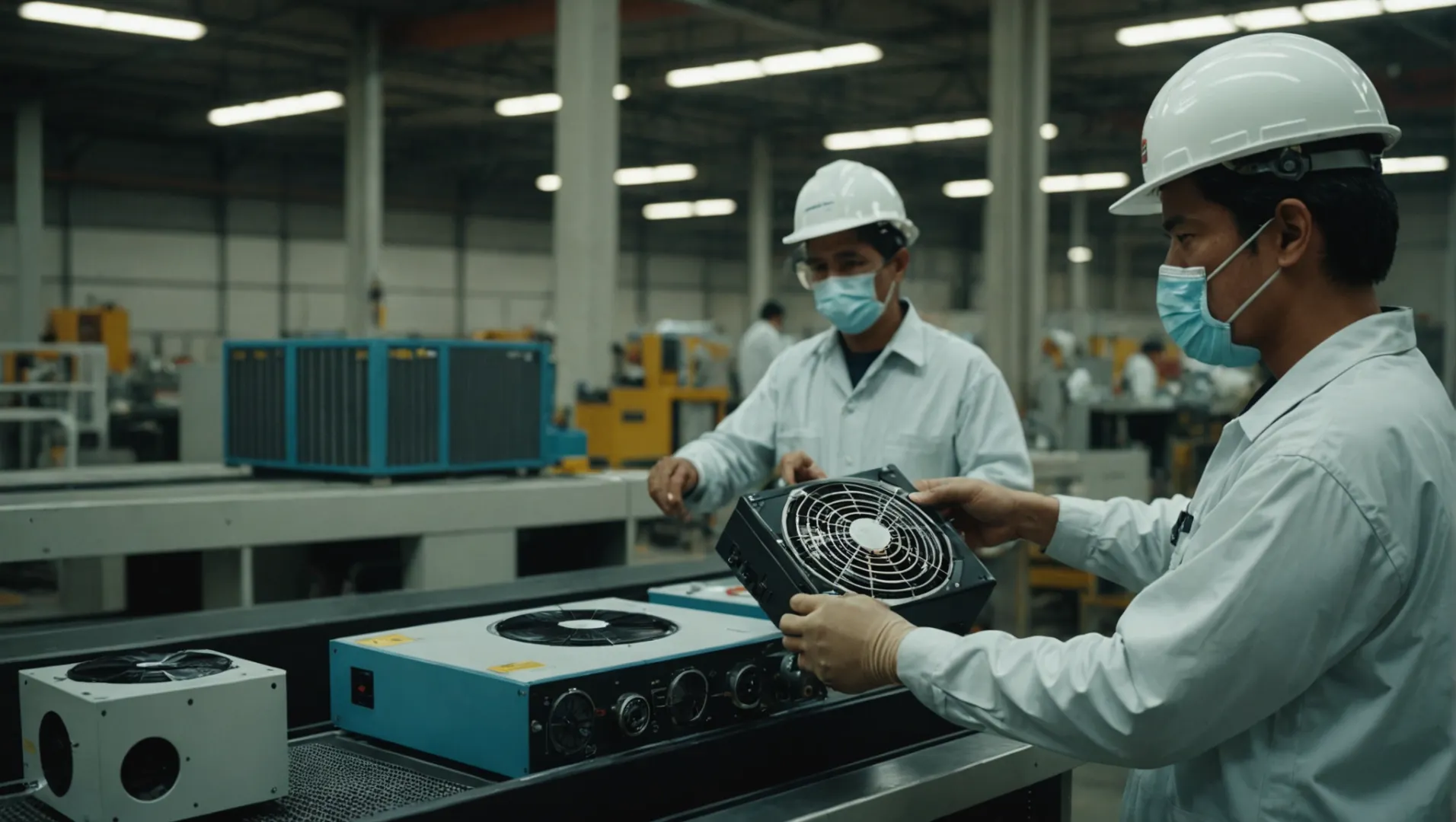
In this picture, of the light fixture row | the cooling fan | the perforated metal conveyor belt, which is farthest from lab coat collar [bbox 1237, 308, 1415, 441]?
the light fixture row

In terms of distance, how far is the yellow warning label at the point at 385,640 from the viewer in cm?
133

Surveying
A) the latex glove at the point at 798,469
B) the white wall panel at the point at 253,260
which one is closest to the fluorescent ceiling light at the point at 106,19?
the white wall panel at the point at 253,260

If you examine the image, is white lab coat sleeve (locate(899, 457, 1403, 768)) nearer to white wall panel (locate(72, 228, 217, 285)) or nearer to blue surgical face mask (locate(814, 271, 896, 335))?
blue surgical face mask (locate(814, 271, 896, 335))

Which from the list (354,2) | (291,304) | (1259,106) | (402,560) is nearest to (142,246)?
(291,304)

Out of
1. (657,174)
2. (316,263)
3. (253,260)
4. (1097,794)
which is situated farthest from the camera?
(316,263)

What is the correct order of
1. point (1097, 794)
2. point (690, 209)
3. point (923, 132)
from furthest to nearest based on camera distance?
1. point (690, 209)
2. point (923, 132)
3. point (1097, 794)

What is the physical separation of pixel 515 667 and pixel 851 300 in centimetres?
138

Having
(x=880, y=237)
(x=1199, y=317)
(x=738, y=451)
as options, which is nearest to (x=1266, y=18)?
(x=880, y=237)

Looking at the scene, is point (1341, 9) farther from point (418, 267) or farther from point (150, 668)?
point (418, 267)

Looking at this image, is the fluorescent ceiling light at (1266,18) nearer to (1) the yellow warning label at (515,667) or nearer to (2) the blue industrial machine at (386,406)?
(2) the blue industrial machine at (386,406)

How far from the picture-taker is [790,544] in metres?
1.28

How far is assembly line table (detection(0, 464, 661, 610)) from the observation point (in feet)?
9.00

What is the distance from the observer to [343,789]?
47.3 inches

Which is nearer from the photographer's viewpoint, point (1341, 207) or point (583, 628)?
point (1341, 207)
